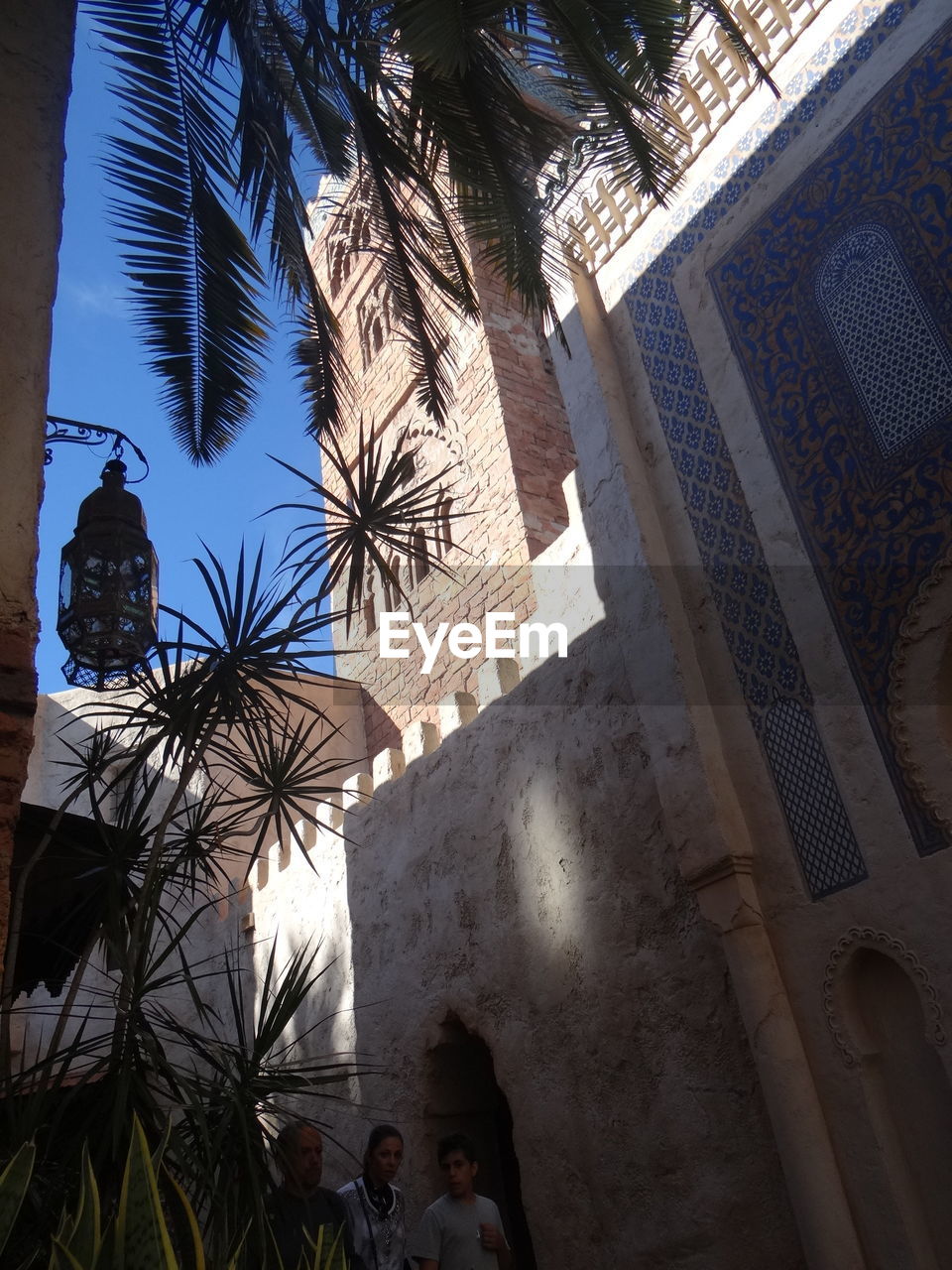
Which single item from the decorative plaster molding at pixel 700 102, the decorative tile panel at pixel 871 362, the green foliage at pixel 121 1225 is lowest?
the green foliage at pixel 121 1225

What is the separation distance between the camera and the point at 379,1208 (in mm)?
3508

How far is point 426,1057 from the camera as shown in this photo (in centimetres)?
590

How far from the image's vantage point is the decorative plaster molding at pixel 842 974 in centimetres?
360

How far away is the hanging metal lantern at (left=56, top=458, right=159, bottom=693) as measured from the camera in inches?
133

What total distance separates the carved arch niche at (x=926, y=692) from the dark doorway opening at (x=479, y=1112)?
2.97 metres

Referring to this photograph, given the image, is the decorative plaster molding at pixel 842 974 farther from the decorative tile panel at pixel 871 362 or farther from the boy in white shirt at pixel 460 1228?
the boy in white shirt at pixel 460 1228

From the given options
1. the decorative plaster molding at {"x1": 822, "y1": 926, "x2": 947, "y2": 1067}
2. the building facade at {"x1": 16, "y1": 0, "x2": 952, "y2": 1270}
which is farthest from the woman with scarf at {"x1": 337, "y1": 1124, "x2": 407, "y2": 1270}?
the decorative plaster molding at {"x1": 822, "y1": 926, "x2": 947, "y2": 1067}

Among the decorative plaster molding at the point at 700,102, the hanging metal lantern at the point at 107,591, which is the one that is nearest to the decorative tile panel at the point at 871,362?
the decorative plaster molding at the point at 700,102

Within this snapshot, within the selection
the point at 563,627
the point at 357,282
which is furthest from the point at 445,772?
the point at 357,282

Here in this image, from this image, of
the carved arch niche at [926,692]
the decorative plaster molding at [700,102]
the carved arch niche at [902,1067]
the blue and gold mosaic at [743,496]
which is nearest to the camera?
the carved arch niche at [902,1067]

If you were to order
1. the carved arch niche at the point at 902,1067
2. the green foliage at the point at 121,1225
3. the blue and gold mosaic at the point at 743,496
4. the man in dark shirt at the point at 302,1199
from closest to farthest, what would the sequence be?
the green foliage at the point at 121,1225 → the man in dark shirt at the point at 302,1199 → the carved arch niche at the point at 902,1067 → the blue and gold mosaic at the point at 743,496

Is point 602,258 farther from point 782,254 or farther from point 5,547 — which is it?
point 5,547

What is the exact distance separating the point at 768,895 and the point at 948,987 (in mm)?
838

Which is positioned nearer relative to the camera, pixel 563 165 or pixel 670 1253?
pixel 670 1253
